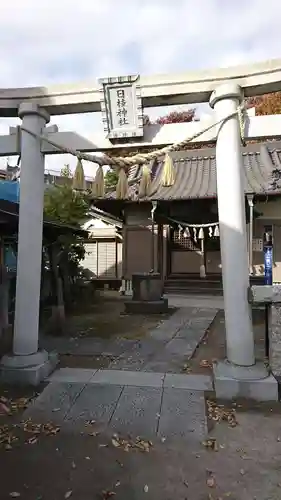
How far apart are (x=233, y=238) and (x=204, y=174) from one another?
37.2 feet

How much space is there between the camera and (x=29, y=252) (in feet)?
15.6

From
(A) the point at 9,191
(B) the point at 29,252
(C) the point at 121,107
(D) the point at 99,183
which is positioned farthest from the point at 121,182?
(A) the point at 9,191

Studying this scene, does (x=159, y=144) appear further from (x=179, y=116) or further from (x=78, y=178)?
(x=179, y=116)

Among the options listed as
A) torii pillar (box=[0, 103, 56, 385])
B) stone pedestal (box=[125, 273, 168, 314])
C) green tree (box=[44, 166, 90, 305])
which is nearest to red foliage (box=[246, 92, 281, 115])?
green tree (box=[44, 166, 90, 305])

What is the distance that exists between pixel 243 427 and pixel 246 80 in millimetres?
3891

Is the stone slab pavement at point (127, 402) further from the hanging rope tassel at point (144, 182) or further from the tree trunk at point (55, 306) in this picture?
the tree trunk at point (55, 306)

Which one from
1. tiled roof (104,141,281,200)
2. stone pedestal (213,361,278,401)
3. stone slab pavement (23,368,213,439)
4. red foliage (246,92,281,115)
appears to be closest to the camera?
stone slab pavement (23,368,213,439)

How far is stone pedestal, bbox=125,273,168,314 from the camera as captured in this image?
1050cm

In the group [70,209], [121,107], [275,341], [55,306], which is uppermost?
[70,209]

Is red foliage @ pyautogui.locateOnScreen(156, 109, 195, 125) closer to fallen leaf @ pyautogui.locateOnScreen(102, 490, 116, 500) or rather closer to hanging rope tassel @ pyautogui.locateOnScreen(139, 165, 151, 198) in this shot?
hanging rope tassel @ pyautogui.locateOnScreen(139, 165, 151, 198)

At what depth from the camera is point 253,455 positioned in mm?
3090

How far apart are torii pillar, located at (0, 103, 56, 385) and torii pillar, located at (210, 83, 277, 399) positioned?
7.64 feet

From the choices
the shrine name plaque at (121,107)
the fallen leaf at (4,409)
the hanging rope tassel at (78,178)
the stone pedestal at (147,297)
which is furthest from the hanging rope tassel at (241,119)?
the stone pedestal at (147,297)

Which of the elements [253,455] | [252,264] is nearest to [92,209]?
[252,264]
